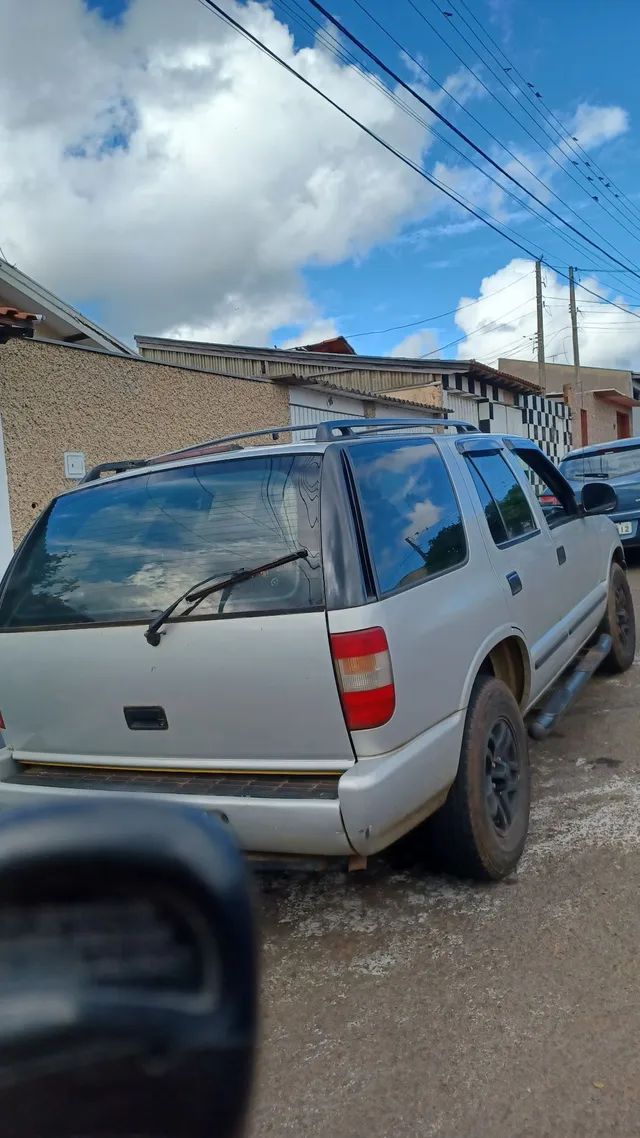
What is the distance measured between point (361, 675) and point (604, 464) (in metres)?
9.69

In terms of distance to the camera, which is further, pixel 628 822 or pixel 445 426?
pixel 445 426

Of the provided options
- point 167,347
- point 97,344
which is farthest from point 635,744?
point 167,347

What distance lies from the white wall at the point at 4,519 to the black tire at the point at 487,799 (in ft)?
19.2

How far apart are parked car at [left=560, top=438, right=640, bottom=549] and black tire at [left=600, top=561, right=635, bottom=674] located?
463 centimetres

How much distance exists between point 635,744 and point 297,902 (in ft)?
7.22

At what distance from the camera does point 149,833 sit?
2.90ft

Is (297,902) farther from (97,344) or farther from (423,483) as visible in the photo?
(97,344)

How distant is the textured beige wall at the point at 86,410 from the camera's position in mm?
8070

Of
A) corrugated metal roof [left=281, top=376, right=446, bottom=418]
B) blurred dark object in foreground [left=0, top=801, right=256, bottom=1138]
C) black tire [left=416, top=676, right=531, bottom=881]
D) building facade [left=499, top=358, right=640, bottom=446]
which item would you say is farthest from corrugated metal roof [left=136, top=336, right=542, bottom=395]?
blurred dark object in foreground [left=0, top=801, right=256, bottom=1138]

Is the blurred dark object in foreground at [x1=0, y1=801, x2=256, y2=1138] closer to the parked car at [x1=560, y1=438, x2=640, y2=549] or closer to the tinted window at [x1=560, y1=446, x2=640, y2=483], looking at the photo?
the parked car at [x1=560, y1=438, x2=640, y2=549]

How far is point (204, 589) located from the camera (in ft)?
8.78

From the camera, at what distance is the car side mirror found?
5098 mm

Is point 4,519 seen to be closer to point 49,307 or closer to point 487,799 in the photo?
point 49,307

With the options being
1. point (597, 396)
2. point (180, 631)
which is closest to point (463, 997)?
point (180, 631)
